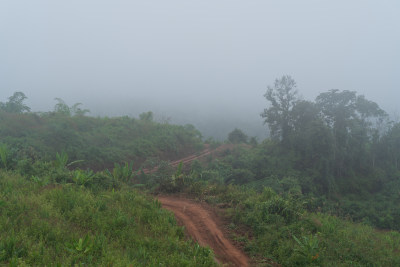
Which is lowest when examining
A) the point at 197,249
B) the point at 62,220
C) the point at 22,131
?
the point at 197,249

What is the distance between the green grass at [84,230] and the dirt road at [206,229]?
0.57 m

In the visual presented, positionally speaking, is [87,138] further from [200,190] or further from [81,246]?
[81,246]

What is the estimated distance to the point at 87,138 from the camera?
833 inches

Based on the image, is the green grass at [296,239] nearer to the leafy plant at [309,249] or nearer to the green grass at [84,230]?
the leafy plant at [309,249]

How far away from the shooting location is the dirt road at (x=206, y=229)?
6242mm

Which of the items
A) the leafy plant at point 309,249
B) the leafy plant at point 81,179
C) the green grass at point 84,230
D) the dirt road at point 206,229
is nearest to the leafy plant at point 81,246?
the green grass at point 84,230

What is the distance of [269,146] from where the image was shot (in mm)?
25328

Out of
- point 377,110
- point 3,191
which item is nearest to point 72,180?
point 3,191

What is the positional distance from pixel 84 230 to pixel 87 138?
1697 centimetres

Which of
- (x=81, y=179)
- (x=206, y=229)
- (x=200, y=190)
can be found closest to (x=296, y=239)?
(x=206, y=229)

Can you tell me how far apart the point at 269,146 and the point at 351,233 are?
1776cm

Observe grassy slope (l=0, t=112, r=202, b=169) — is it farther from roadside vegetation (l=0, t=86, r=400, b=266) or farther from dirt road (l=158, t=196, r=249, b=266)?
dirt road (l=158, t=196, r=249, b=266)

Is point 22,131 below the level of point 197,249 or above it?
above

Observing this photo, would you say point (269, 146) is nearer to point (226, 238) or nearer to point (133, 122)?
point (133, 122)
